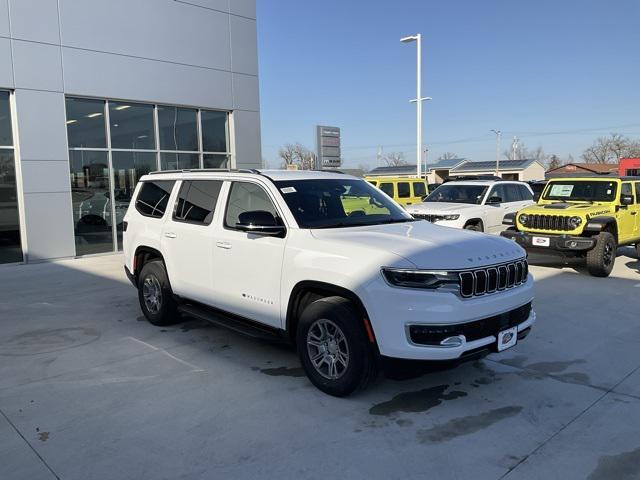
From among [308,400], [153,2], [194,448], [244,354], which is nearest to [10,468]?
[194,448]

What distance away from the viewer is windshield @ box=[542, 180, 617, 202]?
10.6 meters

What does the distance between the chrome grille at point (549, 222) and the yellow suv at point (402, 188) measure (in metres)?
6.94

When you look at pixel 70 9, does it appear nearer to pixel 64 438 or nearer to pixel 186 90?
pixel 186 90

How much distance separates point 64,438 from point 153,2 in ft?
41.5

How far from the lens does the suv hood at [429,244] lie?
13.1 ft

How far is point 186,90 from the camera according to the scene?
14.4 metres

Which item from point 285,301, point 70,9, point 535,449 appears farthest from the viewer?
point 70,9

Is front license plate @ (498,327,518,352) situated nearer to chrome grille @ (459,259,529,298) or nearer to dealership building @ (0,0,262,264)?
chrome grille @ (459,259,529,298)

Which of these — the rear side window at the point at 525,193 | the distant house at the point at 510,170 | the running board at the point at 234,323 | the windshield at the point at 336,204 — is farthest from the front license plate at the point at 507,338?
the distant house at the point at 510,170

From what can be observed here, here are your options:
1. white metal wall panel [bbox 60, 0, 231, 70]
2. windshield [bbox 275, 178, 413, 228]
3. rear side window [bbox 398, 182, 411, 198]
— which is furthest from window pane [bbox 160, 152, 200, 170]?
windshield [bbox 275, 178, 413, 228]

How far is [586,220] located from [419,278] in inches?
276

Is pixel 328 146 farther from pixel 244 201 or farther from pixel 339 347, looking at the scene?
pixel 339 347

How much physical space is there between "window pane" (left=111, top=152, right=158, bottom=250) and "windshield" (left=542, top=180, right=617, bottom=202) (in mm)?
9937

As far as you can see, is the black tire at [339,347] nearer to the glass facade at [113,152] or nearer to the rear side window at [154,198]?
the rear side window at [154,198]
